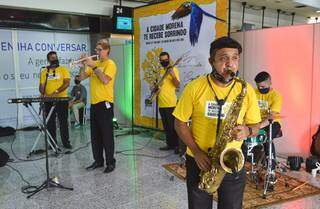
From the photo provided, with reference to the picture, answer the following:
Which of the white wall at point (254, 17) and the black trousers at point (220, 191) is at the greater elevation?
the white wall at point (254, 17)

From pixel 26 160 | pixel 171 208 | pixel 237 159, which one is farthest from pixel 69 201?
pixel 237 159

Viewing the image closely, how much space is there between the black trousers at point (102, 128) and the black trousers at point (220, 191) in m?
2.27

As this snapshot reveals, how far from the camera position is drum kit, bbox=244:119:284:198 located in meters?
3.35

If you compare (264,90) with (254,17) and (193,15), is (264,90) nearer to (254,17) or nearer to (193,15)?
(193,15)

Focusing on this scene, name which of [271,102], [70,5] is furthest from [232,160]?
[70,5]

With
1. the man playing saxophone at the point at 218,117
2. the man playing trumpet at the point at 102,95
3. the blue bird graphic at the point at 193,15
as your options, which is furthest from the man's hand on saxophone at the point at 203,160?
the blue bird graphic at the point at 193,15

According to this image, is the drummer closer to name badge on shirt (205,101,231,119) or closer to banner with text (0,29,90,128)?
name badge on shirt (205,101,231,119)

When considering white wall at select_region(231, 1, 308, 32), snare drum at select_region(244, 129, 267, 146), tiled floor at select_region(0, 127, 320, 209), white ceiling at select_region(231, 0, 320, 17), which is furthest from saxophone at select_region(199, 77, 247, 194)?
white ceiling at select_region(231, 0, 320, 17)

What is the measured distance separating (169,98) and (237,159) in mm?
3429

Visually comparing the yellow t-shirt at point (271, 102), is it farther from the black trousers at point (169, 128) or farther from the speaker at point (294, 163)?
the black trousers at point (169, 128)

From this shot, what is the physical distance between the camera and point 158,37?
583 cm

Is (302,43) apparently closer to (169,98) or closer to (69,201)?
(169,98)

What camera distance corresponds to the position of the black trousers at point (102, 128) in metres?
4.02

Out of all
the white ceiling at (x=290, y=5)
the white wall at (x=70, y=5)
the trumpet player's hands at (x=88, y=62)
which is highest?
the white ceiling at (x=290, y=5)
